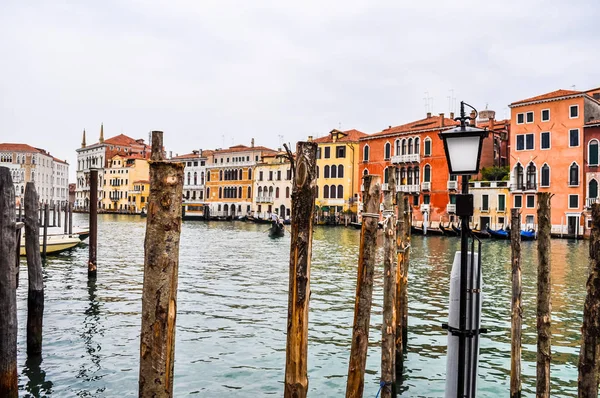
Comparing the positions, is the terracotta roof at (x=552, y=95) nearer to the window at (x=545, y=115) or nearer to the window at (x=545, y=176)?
the window at (x=545, y=115)

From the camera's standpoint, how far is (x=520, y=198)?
27.1 m

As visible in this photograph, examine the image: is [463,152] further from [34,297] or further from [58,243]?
[58,243]

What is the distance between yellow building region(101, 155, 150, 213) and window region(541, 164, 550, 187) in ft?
136

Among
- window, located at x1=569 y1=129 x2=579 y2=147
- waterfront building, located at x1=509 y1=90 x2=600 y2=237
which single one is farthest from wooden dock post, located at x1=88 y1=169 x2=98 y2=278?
window, located at x1=569 y1=129 x2=579 y2=147

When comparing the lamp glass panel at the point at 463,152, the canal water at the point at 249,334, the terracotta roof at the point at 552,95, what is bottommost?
the canal water at the point at 249,334

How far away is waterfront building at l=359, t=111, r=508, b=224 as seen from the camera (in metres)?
30.3

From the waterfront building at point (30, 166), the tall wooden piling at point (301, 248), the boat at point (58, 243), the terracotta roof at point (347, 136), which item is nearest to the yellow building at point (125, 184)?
the waterfront building at point (30, 166)

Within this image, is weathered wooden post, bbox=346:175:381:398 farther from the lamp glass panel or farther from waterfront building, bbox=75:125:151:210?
waterfront building, bbox=75:125:151:210

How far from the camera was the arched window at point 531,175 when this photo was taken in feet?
88.7

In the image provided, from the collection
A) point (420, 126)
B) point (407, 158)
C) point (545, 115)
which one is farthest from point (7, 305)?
point (420, 126)

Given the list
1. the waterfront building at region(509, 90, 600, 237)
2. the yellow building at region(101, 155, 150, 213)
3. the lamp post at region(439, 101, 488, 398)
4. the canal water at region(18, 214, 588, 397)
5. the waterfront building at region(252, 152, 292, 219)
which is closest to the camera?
the lamp post at region(439, 101, 488, 398)

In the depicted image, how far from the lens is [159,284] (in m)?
2.10

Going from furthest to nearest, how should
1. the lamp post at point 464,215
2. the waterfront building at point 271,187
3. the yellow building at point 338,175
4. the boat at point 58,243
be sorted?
the waterfront building at point 271,187, the yellow building at point 338,175, the boat at point 58,243, the lamp post at point 464,215

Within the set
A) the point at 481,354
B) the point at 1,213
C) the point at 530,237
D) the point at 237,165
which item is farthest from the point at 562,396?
the point at 237,165
